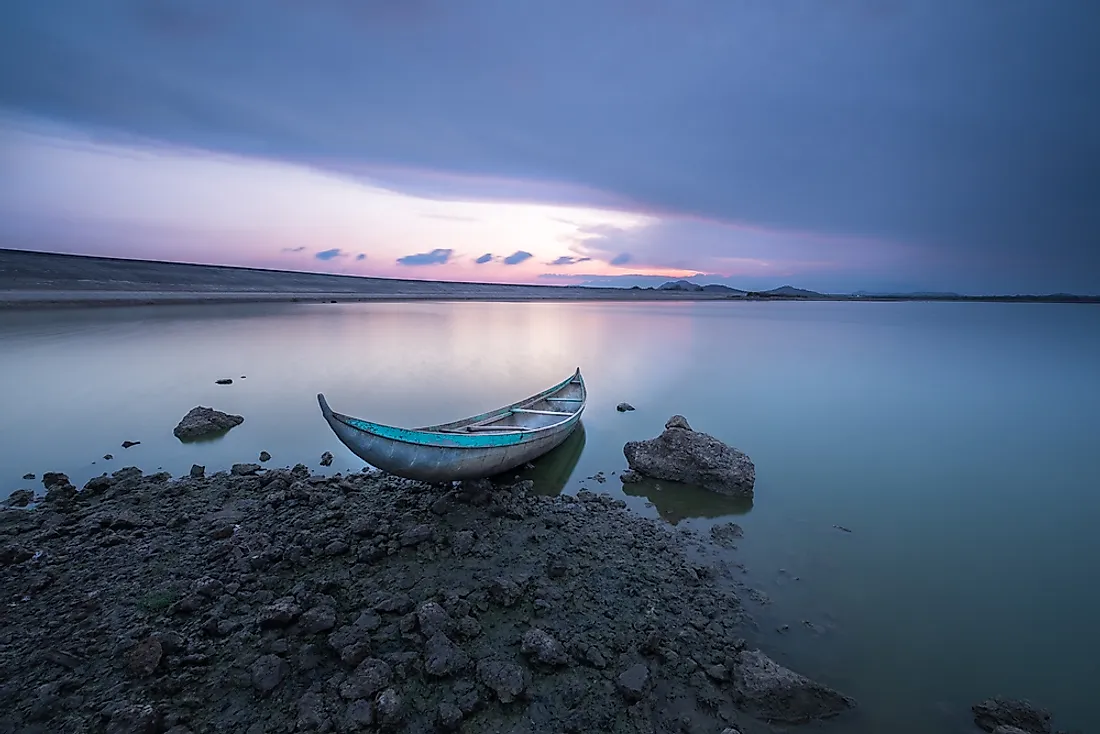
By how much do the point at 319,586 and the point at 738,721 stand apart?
3.87 meters

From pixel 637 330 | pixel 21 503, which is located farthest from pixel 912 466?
pixel 637 330

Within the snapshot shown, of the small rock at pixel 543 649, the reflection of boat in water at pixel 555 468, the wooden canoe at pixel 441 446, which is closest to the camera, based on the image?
the small rock at pixel 543 649

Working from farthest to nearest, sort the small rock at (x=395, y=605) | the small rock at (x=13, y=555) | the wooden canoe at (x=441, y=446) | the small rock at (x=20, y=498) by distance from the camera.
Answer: the small rock at (x=20, y=498) < the wooden canoe at (x=441, y=446) < the small rock at (x=13, y=555) < the small rock at (x=395, y=605)

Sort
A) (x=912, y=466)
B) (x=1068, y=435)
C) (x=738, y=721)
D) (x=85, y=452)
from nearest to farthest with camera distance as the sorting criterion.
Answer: (x=738, y=721)
(x=85, y=452)
(x=912, y=466)
(x=1068, y=435)

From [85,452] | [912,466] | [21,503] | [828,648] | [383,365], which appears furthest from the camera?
[383,365]

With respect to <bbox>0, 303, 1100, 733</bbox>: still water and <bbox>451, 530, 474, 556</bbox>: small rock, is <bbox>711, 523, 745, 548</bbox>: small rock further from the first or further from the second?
<bbox>451, 530, 474, 556</bbox>: small rock

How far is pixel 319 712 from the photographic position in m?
3.46

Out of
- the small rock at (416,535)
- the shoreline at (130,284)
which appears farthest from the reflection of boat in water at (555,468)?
the shoreline at (130,284)

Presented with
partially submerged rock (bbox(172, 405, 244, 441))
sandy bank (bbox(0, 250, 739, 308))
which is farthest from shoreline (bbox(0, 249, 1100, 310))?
partially submerged rock (bbox(172, 405, 244, 441))

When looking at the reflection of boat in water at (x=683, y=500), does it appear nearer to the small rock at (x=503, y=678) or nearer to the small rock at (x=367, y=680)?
the small rock at (x=503, y=678)

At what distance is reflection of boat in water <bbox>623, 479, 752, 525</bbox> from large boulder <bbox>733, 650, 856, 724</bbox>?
288 cm

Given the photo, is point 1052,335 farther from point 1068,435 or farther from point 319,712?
point 319,712

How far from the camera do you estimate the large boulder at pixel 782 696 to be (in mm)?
3793

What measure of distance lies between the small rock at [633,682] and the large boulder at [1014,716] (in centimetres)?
269
